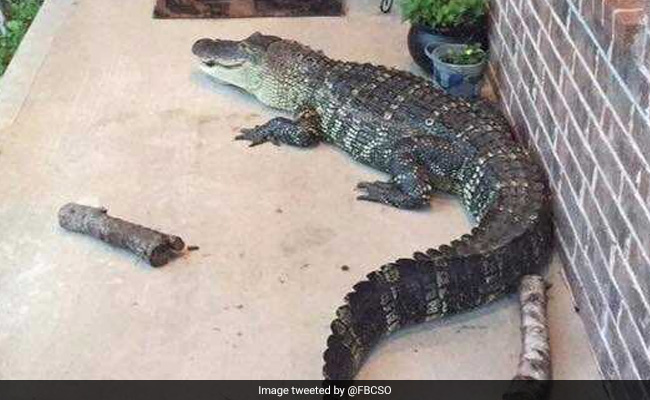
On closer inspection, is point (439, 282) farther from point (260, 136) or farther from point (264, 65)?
point (264, 65)

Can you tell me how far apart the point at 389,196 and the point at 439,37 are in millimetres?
977

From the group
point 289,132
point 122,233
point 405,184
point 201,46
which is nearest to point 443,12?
point 289,132

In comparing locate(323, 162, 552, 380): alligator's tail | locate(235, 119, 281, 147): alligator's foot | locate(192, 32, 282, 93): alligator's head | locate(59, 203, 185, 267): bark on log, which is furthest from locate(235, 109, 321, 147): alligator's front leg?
locate(323, 162, 552, 380): alligator's tail

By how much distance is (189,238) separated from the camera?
3.17m

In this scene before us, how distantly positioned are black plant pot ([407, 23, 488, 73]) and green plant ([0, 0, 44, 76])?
2.22 metres

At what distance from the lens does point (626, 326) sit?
2.38 metres

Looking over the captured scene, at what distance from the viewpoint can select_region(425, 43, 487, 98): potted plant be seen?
386 cm

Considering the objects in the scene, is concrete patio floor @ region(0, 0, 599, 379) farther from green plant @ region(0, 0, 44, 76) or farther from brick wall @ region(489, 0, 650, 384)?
green plant @ region(0, 0, 44, 76)

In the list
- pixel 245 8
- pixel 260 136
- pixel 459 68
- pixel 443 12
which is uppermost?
pixel 443 12

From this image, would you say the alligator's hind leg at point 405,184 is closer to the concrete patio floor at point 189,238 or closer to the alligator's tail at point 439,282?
the concrete patio floor at point 189,238

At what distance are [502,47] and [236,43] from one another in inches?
47.5

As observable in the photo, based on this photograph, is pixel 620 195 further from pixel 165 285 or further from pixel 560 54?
pixel 165 285

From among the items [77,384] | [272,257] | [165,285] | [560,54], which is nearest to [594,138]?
[560,54]
